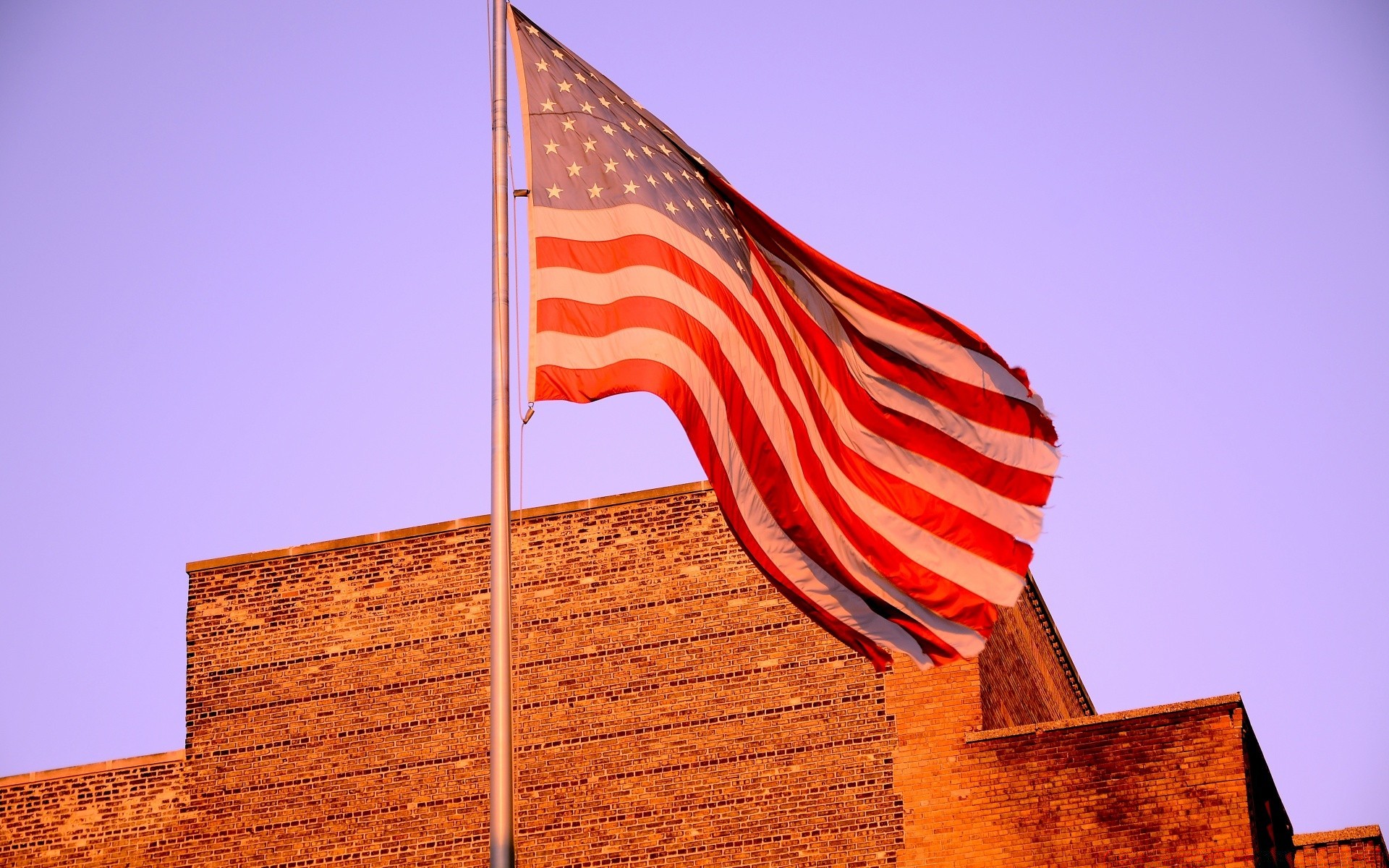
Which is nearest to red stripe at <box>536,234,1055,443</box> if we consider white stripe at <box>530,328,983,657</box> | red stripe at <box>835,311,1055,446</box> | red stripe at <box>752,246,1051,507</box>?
red stripe at <box>835,311,1055,446</box>

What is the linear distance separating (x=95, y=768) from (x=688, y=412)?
14001 mm

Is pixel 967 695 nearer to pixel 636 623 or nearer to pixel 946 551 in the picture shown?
pixel 636 623

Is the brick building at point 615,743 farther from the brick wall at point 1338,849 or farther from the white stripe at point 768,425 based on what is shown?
the white stripe at point 768,425

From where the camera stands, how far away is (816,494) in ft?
39.7

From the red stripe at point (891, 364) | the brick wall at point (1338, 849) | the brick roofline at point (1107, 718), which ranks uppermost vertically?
the red stripe at point (891, 364)

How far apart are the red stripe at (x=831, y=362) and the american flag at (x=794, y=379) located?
12mm

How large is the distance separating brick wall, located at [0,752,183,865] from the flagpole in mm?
12337

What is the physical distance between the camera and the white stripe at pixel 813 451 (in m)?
11.9


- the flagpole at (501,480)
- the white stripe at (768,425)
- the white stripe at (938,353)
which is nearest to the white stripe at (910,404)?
the white stripe at (938,353)

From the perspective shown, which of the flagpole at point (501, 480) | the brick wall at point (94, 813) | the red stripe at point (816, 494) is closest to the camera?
the flagpole at point (501, 480)

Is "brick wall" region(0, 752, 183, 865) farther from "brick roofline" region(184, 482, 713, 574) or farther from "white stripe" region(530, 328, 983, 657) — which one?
"white stripe" region(530, 328, 983, 657)

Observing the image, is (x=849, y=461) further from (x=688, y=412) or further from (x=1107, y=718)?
(x=1107, y=718)

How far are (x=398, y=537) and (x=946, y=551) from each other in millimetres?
11492

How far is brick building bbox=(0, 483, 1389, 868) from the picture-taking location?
61.8 ft
